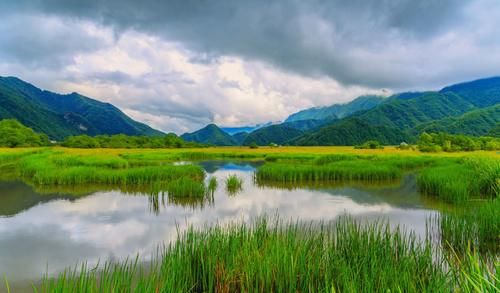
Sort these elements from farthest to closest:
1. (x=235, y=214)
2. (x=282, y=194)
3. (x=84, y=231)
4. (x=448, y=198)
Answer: (x=282, y=194)
(x=448, y=198)
(x=235, y=214)
(x=84, y=231)

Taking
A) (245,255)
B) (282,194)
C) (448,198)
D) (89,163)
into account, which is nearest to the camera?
(245,255)

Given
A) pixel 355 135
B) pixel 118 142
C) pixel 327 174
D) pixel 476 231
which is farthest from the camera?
pixel 355 135

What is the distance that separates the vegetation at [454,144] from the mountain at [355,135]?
3682 inches

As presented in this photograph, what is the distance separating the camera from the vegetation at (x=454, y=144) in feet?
185

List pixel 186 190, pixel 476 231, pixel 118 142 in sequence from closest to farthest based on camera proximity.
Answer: pixel 476 231
pixel 186 190
pixel 118 142

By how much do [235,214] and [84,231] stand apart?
19.7 feet

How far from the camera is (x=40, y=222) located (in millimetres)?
12133

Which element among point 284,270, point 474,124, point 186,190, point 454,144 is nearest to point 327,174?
point 186,190

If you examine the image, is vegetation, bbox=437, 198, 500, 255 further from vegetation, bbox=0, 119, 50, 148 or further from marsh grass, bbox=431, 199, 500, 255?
vegetation, bbox=0, 119, 50, 148

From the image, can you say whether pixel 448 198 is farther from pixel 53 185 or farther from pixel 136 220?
pixel 53 185

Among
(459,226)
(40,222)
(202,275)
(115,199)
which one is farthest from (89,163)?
(459,226)

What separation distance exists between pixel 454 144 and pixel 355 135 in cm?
10701

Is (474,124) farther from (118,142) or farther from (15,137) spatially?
(15,137)

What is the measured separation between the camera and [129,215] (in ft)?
43.8
